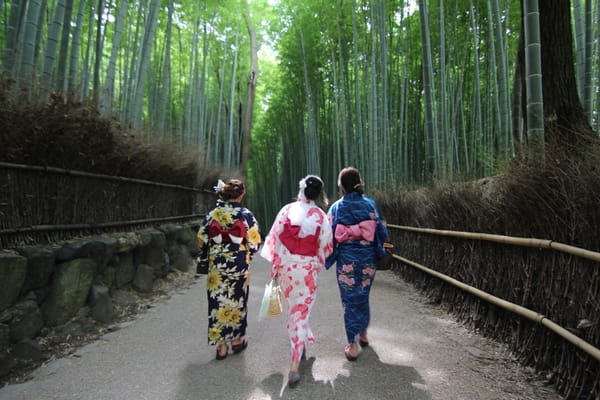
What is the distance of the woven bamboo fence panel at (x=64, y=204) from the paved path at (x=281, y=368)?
91cm

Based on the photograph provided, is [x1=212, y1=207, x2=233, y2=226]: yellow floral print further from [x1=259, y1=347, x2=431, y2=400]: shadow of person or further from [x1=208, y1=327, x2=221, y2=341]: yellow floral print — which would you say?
[x1=259, y1=347, x2=431, y2=400]: shadow of person

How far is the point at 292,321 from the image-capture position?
223cm

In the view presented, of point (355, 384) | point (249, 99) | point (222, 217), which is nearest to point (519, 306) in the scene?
point (355, 384)

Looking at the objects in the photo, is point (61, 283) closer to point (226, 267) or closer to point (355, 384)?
point (226, 267)

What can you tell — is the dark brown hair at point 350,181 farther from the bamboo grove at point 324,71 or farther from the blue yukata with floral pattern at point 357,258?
the bamboo grove at point 324,71

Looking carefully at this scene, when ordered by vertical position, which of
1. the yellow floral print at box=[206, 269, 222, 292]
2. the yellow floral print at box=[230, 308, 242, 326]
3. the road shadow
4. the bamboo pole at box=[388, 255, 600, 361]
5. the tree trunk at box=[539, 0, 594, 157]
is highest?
the tree trunk at box=[539, 0, 594, 157]

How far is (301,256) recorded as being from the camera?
7.59 ft

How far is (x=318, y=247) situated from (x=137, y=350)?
1.48 meters

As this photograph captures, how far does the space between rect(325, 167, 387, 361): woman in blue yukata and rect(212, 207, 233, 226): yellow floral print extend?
748 mm

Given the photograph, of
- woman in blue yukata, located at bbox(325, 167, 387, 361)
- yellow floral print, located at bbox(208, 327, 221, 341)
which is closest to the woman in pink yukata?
woman in blue yukata, located at bbox(325, 167, 387, 361)

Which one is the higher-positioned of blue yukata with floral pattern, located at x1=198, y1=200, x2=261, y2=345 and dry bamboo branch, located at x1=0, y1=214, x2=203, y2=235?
dry bamboo branch, located at x1=0, y1=214, x2=203, y2=235

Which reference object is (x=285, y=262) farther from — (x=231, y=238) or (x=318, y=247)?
(x=231, y=238)

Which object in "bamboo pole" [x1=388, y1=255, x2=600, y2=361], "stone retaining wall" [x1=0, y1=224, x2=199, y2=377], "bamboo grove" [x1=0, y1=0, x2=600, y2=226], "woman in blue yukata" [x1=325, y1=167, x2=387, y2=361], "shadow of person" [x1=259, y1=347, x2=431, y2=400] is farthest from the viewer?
"bamboo grove" [x1=0, y1=0, x2=600, y2=226]

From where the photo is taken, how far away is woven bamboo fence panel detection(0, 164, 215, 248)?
7.85 feet
